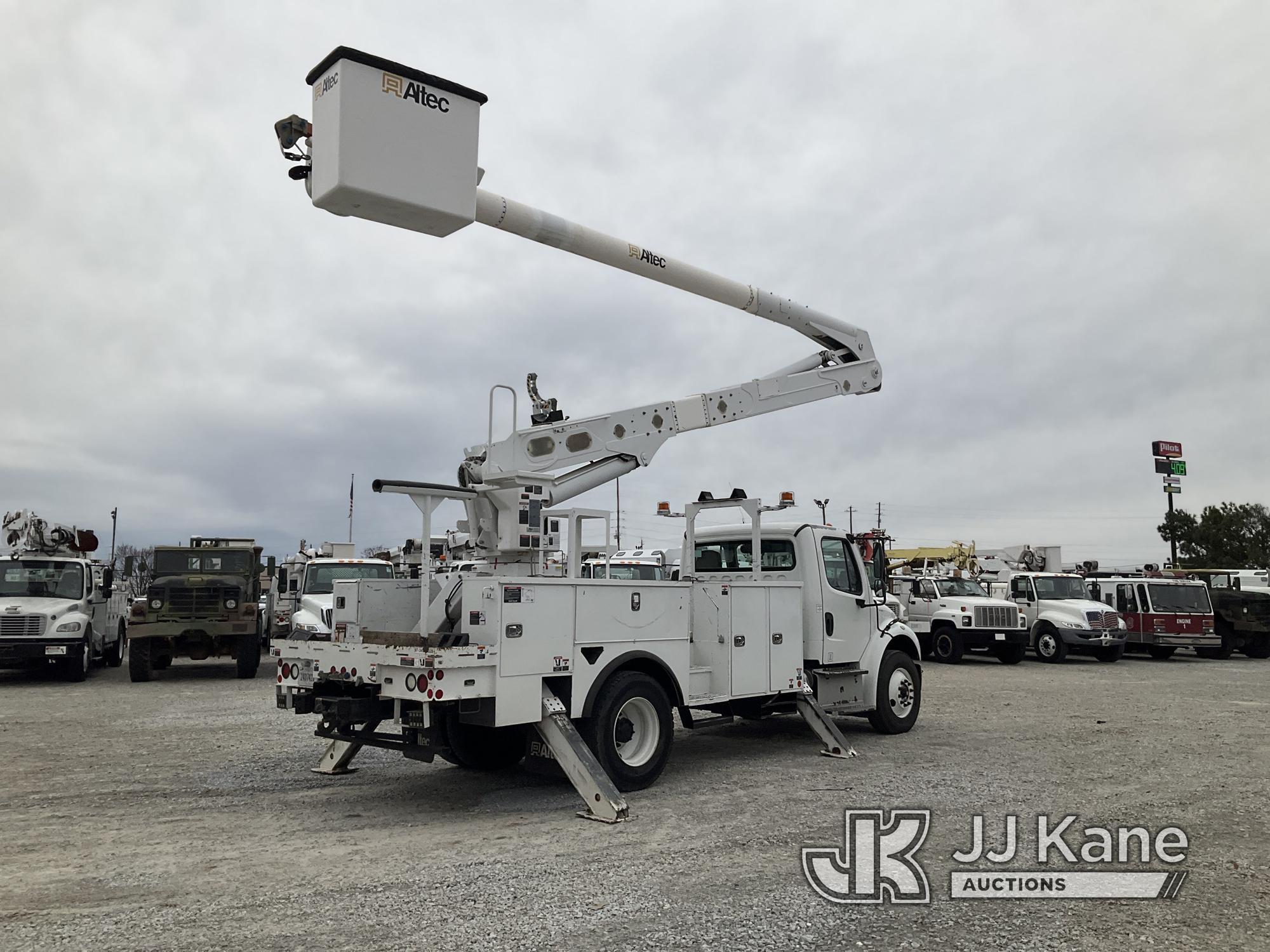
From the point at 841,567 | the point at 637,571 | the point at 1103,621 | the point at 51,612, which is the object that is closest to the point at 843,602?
the point at 841,567

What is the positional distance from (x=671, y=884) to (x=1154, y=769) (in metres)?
5.93

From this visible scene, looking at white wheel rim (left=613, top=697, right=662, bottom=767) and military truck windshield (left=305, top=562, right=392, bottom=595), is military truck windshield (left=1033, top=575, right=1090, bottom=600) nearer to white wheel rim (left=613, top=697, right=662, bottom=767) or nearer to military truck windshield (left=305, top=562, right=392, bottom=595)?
military truck windshield (left=305, top=562, right=392, bottom=595)

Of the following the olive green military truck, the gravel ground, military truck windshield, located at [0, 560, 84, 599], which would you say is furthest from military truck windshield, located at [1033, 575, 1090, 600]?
military truck windshield, located at [0, 560, 84, 599]

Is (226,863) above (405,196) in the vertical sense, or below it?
below

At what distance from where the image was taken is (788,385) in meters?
11.3

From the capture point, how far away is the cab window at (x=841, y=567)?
408 inches

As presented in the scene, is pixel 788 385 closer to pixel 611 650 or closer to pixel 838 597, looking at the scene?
pixel 838 597

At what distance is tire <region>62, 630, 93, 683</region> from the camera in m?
16.6

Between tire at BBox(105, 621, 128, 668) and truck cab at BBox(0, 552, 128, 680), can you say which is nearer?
truck cab at BBox(0, 552, 128, 680)

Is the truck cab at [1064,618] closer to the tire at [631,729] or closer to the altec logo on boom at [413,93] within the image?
the tire at [631,729]

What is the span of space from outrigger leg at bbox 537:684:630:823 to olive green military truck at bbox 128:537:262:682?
1168 centimetres

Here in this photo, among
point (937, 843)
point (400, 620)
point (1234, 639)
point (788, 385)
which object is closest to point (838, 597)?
point (788, 385)

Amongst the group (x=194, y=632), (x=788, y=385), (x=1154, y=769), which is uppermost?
(x=788, y=385)

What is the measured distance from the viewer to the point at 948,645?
2256 cm
